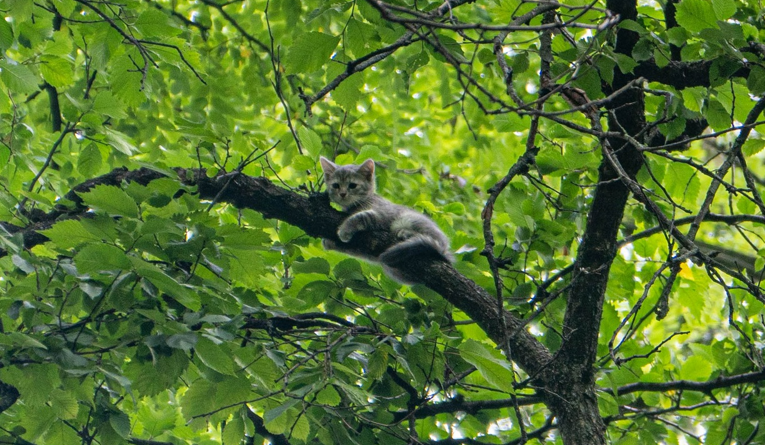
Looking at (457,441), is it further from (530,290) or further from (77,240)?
(77,240)

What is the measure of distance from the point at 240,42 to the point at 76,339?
184 inches

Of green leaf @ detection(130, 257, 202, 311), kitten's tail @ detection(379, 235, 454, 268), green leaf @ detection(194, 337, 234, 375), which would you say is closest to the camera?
green leaf @ detection(130, 257, 202, 311)

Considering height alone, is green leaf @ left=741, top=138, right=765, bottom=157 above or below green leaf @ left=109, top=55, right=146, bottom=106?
above

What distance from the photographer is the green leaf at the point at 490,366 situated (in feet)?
7.57

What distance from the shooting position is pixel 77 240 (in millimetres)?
2395

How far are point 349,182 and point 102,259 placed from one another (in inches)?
132

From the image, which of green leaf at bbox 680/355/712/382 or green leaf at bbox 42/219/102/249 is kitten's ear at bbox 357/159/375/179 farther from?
green leaf at bbox 42/219/102/249

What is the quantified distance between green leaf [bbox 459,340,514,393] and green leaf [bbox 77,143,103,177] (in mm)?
2342

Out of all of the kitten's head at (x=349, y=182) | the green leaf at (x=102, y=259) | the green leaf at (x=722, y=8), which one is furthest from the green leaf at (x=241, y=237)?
the kitten's head at (x=349, y=182)

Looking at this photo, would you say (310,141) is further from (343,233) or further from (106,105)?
(106,105)

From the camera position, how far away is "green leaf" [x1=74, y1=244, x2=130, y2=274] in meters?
2.22

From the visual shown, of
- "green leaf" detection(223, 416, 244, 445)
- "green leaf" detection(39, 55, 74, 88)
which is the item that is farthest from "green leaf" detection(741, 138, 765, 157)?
"green leaf" detection(39, 55, 74, 88)

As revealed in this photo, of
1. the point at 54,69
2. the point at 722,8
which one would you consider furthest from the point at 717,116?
the point at 54,69

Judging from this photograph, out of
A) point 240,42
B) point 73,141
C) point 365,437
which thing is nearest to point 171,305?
point 365,437
